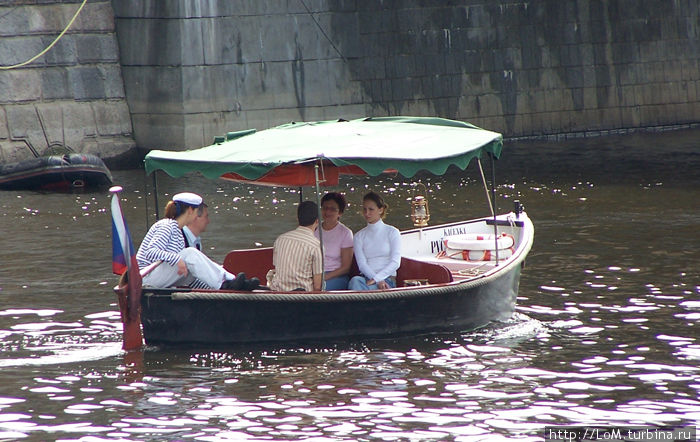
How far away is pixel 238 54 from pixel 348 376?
593 inches

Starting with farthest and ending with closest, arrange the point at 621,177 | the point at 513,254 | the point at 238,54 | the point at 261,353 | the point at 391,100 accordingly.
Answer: the point at 391,100 → the point at 238,54 → the point at 621,177 → the point at 513,254 → the point at 261,353

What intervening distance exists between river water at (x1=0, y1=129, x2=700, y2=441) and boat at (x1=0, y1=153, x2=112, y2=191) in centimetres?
420

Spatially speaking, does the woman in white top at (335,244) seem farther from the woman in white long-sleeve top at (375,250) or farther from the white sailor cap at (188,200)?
the white sailor cap at (188,200)

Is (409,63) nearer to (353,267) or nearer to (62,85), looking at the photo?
(62,85)

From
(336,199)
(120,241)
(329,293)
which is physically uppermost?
(336,199)

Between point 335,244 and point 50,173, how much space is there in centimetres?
1096

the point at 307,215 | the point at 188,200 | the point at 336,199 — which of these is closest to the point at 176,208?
the point at 188,200

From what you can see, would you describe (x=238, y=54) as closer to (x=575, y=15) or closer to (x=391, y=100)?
(x=391, y=100)

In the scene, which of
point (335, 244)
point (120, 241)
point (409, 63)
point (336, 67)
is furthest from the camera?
point (409, 63)

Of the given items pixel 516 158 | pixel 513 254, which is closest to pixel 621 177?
pixel 516 158

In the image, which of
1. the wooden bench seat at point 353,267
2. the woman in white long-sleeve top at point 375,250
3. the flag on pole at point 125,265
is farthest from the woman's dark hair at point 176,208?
the woman in white long-sleeve top at point 375,250

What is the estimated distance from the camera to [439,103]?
85.8 ft

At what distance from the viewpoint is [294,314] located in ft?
32.2

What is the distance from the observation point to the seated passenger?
32.7ft
